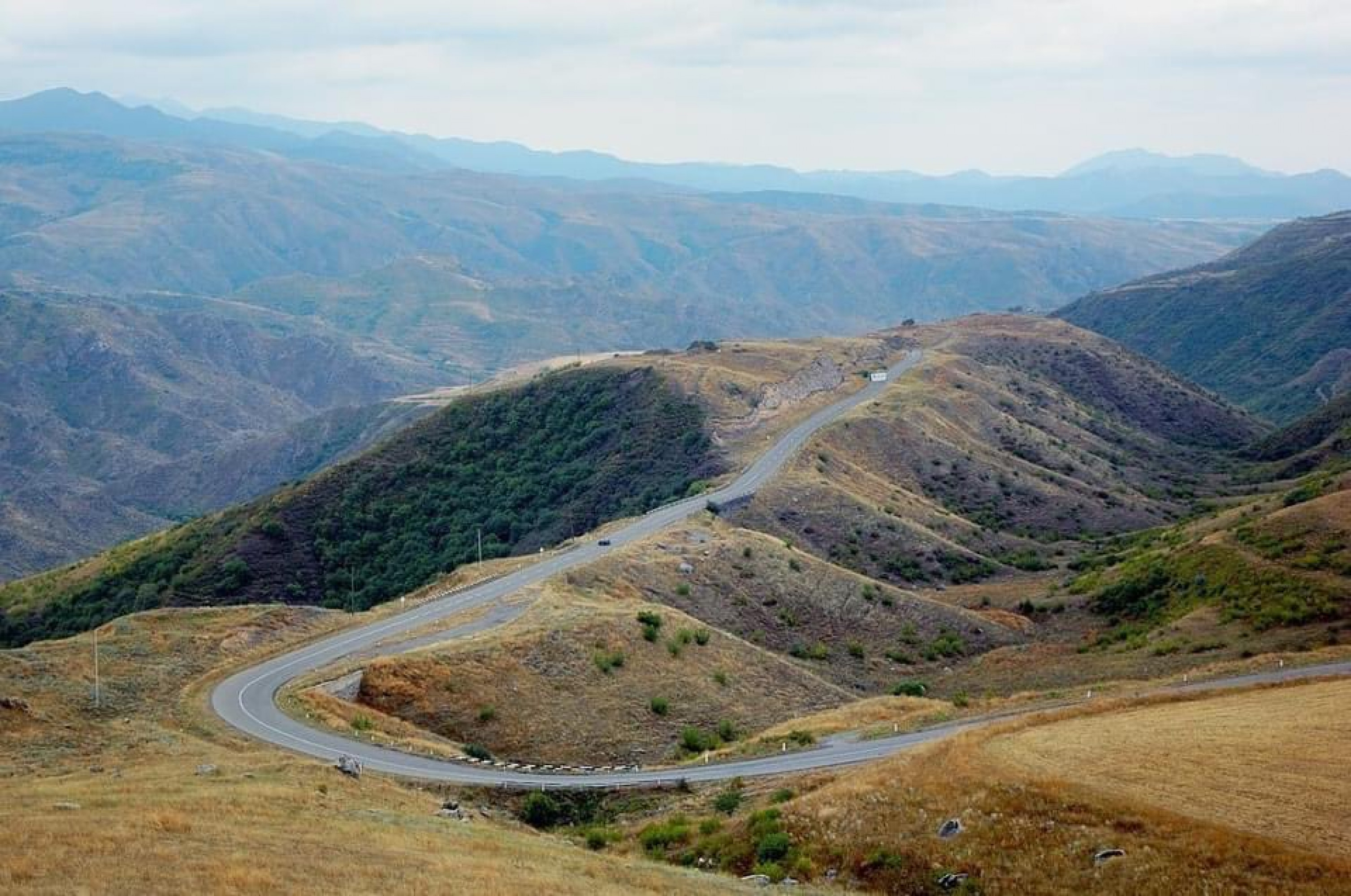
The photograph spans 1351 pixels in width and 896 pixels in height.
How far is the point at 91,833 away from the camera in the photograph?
774 inches

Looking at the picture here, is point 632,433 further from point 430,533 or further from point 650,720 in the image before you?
point 650,720

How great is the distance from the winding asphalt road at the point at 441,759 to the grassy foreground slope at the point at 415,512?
73.2 ft

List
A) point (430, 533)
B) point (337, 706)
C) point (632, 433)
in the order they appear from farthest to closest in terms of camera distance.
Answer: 1. point (632, 433)
2. point (430, 533)
3. point (337, 706)

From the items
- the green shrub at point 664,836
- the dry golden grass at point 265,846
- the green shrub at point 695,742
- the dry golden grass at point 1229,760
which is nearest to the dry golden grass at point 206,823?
the dry golden grass at point 265,846

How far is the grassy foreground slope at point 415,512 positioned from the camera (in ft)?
247

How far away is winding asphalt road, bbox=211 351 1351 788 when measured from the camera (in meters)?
32.5

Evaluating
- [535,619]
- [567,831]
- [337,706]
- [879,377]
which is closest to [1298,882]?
[567,831]

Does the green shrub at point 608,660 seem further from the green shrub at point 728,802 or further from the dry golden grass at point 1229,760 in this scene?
the dry golden grass at point 1229,760

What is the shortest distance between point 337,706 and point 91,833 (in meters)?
18.2

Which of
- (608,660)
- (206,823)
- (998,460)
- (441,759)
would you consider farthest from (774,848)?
(998,460)

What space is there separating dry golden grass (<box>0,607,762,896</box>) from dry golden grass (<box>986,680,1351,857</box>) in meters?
7.97

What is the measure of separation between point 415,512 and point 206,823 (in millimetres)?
63938

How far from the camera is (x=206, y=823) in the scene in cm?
2117

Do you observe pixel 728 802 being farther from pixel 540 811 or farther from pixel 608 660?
pixel 608 660
